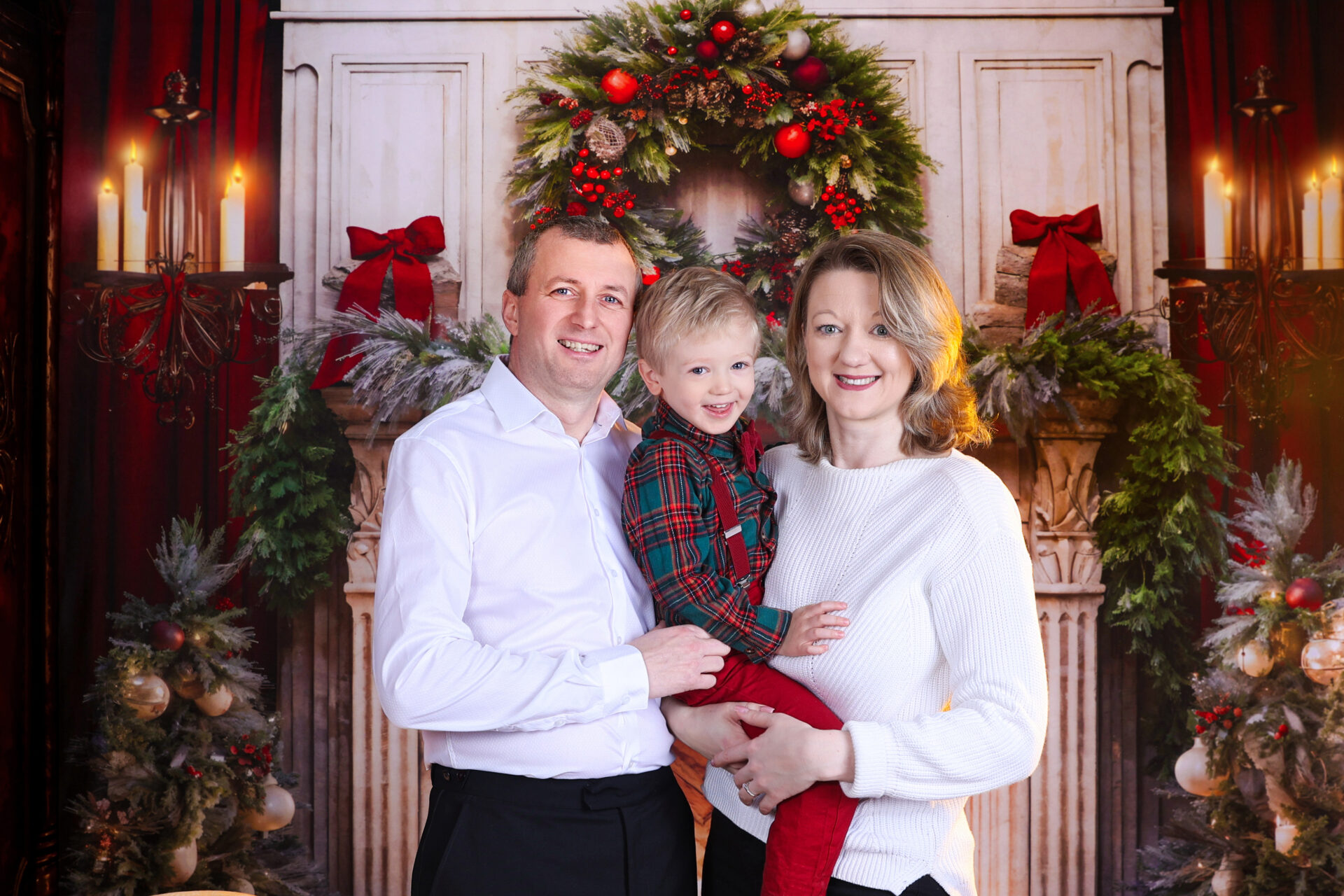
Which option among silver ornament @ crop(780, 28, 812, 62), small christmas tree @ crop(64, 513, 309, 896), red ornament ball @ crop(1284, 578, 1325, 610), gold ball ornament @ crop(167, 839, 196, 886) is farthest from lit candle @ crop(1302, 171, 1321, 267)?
gold ball ornament @ crop(167, 839, 196, 886)

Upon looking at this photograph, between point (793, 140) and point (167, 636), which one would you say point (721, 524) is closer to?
point (793, 140)

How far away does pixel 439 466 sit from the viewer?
67.0 inches

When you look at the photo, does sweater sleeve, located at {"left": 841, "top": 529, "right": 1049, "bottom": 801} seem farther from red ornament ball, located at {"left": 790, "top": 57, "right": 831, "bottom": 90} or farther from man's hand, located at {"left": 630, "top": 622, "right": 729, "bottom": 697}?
red ornament ball, located at {"left": 790, "top": 57, "right": 831, "bottom": 90}

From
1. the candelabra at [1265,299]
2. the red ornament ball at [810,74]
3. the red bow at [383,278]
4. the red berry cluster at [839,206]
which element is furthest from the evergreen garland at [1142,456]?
the red bow at [383,278]

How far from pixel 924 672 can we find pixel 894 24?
2563 millimetres

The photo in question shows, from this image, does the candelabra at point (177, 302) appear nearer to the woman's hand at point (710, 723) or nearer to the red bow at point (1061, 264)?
the woman's hand at point (710, 723)

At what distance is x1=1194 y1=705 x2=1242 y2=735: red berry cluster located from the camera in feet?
9.26

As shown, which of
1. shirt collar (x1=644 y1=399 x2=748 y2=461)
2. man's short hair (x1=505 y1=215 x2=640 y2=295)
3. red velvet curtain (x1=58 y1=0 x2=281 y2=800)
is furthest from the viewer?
red velvet curtain (x1=58 y1=0 x2=281 y2=800)

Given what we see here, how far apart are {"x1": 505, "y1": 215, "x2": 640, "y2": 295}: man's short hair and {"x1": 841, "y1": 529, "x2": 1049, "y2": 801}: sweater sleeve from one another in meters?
0.90

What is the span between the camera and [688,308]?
5.85 ft

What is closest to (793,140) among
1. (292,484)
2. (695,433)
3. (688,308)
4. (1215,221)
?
(1215,221)

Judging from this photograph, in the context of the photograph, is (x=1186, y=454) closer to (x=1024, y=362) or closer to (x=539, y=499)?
(x=1024, y=362)

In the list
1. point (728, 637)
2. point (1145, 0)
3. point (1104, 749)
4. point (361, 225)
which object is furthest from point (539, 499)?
point (1145, 0)

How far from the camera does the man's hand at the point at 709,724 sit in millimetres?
1601
